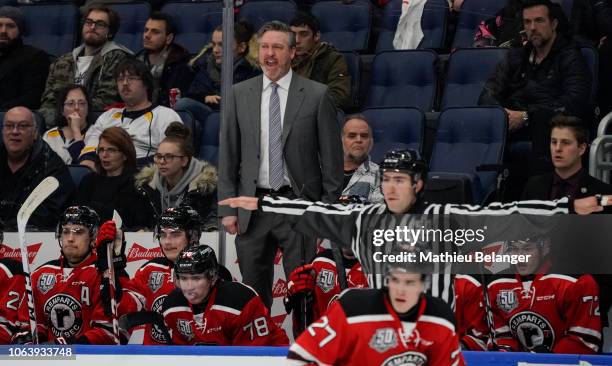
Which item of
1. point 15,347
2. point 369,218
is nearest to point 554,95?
point 369,218

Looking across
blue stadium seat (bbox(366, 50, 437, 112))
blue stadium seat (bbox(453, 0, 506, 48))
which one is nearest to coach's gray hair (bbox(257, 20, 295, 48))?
blue stadium seat (bbox(366, 50, 437, 112))

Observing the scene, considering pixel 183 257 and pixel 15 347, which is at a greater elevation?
pixel 183 257

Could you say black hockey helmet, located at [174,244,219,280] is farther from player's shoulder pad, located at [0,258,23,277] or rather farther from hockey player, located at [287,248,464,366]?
hockey player, located at [287,248,464,366]

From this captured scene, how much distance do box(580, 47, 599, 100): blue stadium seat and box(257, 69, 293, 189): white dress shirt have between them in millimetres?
1062

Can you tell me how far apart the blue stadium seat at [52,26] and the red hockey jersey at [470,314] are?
179 centimetres

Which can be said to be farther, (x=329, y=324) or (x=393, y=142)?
(x=393, y=142)

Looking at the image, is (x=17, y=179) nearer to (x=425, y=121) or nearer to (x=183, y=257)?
(x=183, y=257)

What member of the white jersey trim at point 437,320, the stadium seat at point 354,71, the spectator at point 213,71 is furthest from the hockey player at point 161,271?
the white jersey trim at point 437,320

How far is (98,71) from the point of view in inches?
199

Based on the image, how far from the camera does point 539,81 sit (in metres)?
4.61

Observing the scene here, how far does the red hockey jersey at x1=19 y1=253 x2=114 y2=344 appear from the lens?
5160mm

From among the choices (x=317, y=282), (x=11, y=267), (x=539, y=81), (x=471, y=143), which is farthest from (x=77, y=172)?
(x=539, y=81)

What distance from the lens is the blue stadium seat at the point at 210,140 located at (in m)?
4.86

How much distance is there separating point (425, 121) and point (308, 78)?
19.2 inches
